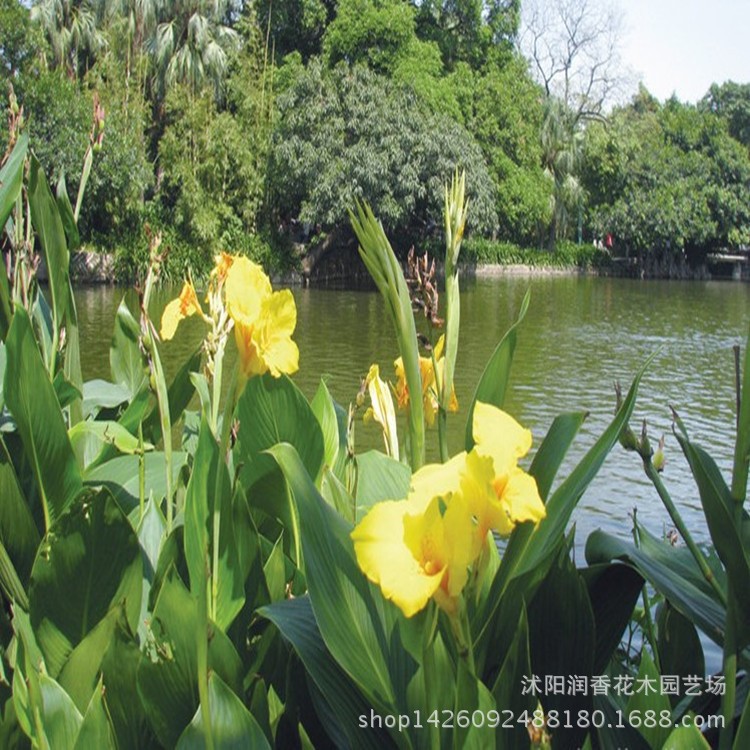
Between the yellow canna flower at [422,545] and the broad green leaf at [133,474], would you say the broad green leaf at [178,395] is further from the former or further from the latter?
the yellow canna flower at [422,545]

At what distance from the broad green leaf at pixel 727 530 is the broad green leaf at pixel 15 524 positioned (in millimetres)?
679

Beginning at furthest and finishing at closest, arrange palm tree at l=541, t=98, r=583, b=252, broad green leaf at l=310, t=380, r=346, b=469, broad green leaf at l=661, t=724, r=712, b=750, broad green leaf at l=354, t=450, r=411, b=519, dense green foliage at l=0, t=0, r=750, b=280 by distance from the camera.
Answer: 1. palm tree at l=541, t=98, r=583, b=252
2. dense green foliage at l=0, t=0, r=750, b=280
3. broad green leaf at l=310, t=380, r=346, b=469
4. broad green leaf at l=354, t=450, r=411, b=519
5. broad green leaf at l=661, t=724, r=712, b=750

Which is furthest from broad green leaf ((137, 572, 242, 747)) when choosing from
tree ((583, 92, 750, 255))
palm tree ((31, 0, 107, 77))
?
tree ((583, 92, 750, 255))

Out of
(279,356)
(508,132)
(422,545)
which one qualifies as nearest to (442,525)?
(422,545)

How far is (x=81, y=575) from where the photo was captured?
92 cm

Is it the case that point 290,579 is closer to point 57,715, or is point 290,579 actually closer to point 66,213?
point 57,715

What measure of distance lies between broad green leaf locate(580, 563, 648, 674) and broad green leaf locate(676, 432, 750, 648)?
0.40ft

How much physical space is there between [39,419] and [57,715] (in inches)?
13.2

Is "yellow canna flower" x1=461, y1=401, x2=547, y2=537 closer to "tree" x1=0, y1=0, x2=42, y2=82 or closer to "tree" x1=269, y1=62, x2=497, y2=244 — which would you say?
"tree" x1=0, y1=0, x2=42, y2=82

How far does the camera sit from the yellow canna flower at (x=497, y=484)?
65 centimetres

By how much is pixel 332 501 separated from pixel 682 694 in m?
0.44

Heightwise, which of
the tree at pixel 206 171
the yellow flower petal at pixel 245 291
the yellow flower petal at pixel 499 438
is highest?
the tree at pixel 206 171

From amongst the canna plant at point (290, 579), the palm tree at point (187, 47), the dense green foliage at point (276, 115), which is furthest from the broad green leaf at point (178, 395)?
the palm tree at point (187, 47)

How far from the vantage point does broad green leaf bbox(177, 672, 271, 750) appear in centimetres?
74
